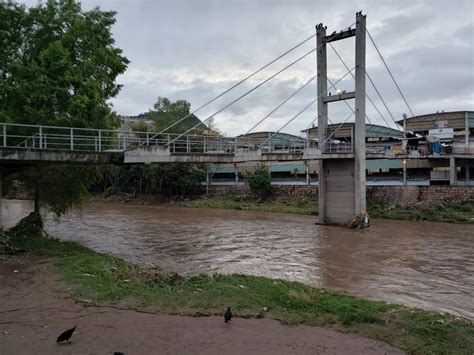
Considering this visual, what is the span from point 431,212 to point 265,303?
28114 millimetres

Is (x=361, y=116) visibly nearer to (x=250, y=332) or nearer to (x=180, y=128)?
(x=250, y=332)

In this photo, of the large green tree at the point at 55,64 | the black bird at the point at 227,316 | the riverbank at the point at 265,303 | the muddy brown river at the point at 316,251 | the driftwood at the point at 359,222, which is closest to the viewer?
the riverbank at the point at 265,303

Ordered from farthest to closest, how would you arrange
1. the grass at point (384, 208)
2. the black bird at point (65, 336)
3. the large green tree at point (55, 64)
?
the grass at point (384, 208) < the large green tree at point (55, 64) < the black bird at point (65, 336)

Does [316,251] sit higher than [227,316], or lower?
lower

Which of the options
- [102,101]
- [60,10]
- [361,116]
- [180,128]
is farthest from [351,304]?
[180,128]

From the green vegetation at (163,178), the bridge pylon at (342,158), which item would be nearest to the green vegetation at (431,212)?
the bridge pylon at (342,158)

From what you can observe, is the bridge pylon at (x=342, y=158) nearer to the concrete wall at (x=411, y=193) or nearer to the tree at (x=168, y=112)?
the concrete wall at (x=411, y=193)

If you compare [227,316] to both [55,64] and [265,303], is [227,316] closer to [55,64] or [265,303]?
[265,303]

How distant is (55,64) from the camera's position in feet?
52.9

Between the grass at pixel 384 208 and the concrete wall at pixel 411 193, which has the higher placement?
the concrete wall at pixel 411 193

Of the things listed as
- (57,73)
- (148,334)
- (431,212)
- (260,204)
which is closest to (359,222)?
(431,212)

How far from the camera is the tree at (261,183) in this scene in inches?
1821

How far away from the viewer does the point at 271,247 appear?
2147cm

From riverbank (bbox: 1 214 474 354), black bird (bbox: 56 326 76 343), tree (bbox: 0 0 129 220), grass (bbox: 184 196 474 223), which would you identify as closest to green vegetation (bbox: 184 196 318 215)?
grass (bbox: 184 196 474 223)
